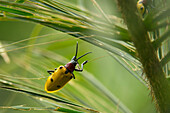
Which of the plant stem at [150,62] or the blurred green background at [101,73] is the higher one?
the blurred green background at [101,73]

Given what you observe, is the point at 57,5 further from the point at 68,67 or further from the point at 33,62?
the point at 68,67

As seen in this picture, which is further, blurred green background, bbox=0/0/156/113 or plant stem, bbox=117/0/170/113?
blurred green background, bbox=0/0/156/113

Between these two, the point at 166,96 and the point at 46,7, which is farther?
the point at 46,7

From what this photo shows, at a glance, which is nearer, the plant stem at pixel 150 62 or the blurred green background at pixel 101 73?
the plant stem at pixel 150 62

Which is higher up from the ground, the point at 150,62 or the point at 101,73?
the point at 101,73

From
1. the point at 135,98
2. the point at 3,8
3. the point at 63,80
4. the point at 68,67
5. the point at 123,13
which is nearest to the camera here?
the point at 123,13

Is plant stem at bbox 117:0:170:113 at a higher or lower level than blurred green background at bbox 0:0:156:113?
lower

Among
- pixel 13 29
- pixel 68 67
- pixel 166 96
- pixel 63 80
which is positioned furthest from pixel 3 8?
pixel 13 29

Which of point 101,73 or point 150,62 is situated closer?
point 150,62
